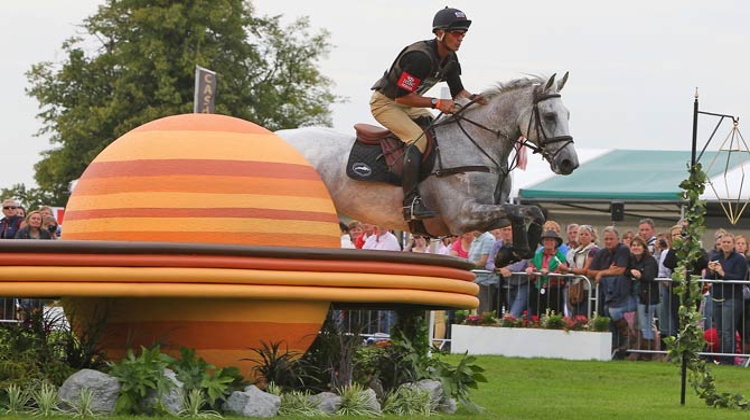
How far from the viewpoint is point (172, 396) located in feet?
33.6

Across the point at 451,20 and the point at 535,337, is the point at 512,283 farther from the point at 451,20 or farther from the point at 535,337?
the point at 451,20

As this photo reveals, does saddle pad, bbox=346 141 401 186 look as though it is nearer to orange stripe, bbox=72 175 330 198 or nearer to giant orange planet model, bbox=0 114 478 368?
giant orange planet model, bbox=0 114 478 368

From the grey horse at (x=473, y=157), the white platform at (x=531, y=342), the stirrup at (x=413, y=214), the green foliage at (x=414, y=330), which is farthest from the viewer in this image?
the white platform at (x=531, y=342)

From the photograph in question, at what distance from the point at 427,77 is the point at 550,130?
1345 mm

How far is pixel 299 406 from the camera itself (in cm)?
1086

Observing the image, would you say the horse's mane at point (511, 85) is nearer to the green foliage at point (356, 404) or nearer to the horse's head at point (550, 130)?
the horse's head at point (550, 130)

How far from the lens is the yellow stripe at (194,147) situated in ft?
36.7

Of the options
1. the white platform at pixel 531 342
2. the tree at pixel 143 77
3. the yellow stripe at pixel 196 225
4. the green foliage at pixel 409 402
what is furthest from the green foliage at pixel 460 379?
the tree at pixel 143 77

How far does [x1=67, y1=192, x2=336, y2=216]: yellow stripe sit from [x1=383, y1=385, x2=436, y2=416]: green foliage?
5.41 ft

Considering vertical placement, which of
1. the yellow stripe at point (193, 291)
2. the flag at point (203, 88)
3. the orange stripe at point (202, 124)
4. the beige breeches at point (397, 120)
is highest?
the flag at point (203, 88)

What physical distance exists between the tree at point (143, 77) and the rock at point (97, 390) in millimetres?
45960

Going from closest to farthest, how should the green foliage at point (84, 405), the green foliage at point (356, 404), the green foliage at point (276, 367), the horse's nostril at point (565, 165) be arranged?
the green foliage at point (84, 405), the green foliage at point (356, 404), the green foliage at point (276, 367), the horse's nostril at point (565, 165)

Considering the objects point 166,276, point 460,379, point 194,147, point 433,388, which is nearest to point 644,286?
point 460,379

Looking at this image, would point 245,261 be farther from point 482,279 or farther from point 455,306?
point 482,279
